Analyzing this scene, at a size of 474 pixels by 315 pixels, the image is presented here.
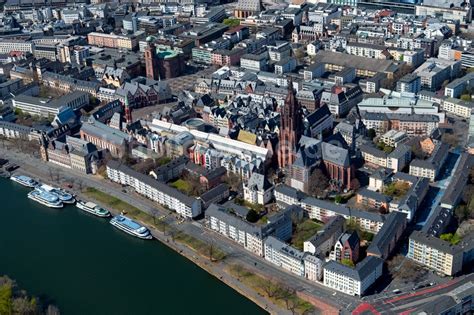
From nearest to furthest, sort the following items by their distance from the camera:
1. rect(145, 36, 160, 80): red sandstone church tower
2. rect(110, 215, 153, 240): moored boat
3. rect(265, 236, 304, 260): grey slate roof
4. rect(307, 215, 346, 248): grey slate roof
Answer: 1. rect(265, 236, 304, 260): grey slate roof
2. rect(307, 215, 346, 248): grey slate roof
3. rect(110, 215, 153, 240): moored boat
4. rect(145, 36, 160, 80): red sandstone church tower

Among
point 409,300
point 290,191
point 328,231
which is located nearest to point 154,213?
point 290,191

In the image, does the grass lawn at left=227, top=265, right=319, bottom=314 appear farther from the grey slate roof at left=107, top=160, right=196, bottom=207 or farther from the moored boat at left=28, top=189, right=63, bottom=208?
the moored boat at left=28, top=189, right=63, bottom=208

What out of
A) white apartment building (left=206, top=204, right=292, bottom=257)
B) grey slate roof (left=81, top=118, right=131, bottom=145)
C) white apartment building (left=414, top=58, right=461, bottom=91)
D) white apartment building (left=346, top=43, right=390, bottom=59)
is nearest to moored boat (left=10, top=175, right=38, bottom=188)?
grey slate roof (left=81, top=118, right=131, bottom=145)

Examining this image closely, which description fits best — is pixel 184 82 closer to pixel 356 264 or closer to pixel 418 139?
pixel 418 139

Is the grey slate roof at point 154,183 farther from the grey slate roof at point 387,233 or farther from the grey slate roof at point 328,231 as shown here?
the grey slate roof at point 387,233

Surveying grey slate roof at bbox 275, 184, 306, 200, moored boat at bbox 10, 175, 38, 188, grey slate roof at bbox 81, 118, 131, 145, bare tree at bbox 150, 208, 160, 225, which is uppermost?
grey slate roof at bbox 81, 118, 131, 145

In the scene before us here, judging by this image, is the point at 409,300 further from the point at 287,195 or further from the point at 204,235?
the point at 204,235

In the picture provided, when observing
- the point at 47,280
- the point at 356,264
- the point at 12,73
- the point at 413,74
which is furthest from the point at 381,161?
the point at 12,73

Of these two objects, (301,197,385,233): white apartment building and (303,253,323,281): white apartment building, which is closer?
(303,253,323,281): white apartment building
